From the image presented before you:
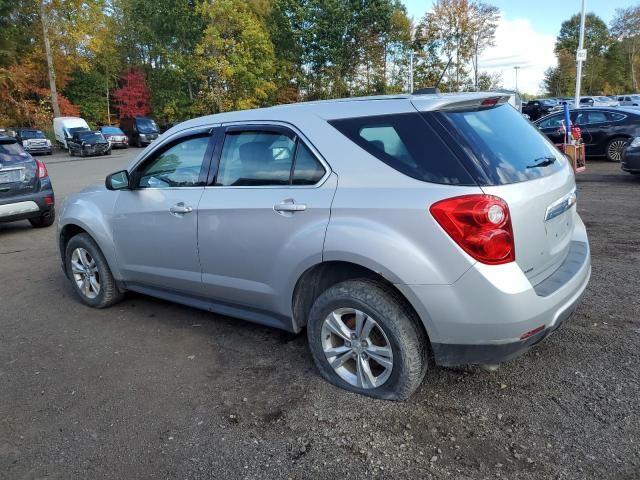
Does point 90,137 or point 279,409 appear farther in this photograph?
point 90,137

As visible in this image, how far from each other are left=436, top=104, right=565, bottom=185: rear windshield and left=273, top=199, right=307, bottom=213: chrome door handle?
0.93m

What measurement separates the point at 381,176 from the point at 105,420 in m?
2.11

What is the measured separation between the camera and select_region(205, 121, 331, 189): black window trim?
3119mm

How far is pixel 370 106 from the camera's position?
307cm

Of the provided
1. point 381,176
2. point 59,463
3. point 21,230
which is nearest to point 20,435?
point 59,463

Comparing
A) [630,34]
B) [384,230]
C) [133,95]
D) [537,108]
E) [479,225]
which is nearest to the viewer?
[479,225]

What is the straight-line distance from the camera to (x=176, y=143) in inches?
159

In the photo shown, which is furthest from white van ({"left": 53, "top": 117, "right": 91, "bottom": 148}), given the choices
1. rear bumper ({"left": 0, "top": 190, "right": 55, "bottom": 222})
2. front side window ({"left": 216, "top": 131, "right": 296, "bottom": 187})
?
front side window ({"left": 216, "top": 131, "right": 296, "bottom": 187})

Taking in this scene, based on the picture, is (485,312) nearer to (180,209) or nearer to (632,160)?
(180,209)

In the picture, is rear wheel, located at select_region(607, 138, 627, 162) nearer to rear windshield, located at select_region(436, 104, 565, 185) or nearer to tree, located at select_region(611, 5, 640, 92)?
rear windshield, located at select_region(436, 104, 565, 185)

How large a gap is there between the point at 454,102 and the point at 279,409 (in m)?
2.01

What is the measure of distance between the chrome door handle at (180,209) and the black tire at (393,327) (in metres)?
1.31

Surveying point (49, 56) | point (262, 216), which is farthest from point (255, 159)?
point (49, 56)

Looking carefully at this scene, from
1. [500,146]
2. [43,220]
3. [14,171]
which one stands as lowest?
[43,220]
